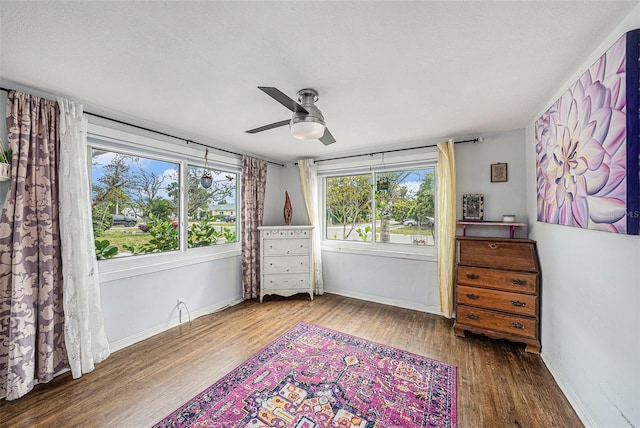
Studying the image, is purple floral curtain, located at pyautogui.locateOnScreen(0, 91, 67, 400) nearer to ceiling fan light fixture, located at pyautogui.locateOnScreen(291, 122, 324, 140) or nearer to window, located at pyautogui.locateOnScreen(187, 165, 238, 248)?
window, located at pyautogui.locateOnScreen(187, 165, 238, 248)

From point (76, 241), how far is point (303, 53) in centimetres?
237

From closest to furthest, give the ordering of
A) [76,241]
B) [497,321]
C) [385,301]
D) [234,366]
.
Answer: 1. [76,241]
2. [234,366]
3. [497,321]
4. [385,301]

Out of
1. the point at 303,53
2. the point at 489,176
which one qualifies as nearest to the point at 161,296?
the point at 303,53

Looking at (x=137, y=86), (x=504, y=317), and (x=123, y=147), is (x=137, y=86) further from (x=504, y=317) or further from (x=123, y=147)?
(x=504, y=317)

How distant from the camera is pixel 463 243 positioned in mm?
2771

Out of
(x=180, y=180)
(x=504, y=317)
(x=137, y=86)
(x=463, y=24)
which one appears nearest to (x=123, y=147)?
(x=180, y=180)

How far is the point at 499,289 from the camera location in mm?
2523

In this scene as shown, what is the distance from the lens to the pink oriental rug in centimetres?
163

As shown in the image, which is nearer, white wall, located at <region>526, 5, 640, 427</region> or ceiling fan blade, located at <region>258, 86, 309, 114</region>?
white wall, located at <region>526, 5, 640, 427</region>

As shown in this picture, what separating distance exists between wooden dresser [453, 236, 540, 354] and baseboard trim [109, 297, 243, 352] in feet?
9.70

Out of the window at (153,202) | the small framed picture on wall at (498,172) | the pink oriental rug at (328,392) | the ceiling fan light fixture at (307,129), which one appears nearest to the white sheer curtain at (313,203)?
the window at (153,202)

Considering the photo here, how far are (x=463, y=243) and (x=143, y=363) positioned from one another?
11.2 ft

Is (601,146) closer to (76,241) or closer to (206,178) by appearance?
(206,178)

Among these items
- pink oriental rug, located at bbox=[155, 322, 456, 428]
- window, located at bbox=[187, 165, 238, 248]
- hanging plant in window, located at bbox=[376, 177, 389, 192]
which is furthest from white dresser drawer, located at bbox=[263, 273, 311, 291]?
hanging plant in window, located at bbox=[376, 177, 389, 192]
